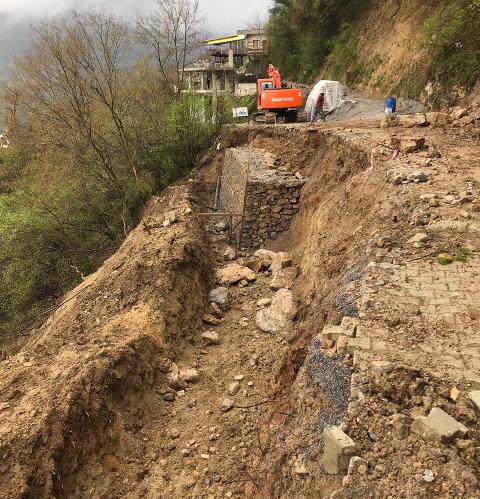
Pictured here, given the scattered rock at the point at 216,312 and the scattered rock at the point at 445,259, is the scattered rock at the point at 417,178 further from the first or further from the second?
the scattered rock at the point at 216,312

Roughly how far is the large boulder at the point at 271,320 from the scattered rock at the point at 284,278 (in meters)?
1.10

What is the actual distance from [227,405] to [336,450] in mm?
2919

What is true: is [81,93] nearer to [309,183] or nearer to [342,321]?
[309,183]

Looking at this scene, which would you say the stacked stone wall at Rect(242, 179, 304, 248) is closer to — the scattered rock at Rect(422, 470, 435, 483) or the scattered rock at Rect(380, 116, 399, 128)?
the scattered rock at Rect(380, 116, 399, 128)

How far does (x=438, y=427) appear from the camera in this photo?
304cm

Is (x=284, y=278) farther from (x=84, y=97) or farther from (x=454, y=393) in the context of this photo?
(x=84, y=97)

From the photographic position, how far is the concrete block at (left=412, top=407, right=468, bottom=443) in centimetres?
299

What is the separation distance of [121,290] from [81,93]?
32.6 feet

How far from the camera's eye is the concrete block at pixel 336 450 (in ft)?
10.2

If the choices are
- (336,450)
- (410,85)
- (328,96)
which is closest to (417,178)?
(336,450)

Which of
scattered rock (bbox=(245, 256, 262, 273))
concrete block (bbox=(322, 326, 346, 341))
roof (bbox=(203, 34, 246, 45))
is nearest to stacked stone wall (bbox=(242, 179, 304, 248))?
scattered rock (bbox=(245, 256, 262, 273))

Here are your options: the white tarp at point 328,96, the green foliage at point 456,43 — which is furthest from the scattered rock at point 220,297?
the white tarp at point 328,96

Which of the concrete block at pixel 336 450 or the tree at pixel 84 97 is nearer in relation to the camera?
the concrete block at pixel 336 450

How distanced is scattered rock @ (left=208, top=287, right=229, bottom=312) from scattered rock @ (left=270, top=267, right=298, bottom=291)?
999mm
